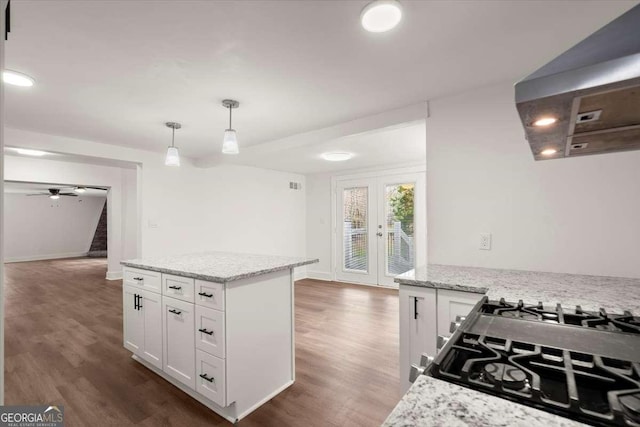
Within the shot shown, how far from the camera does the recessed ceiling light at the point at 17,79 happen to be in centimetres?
195

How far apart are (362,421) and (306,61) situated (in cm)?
224

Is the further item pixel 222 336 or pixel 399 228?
pixel 399 228

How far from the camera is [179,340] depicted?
2139 millimetres

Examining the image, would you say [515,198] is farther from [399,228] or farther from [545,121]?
[399,228]

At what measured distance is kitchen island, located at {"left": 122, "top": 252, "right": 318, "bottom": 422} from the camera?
1.88 meters

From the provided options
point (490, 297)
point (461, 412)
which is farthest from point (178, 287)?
point (461, 412)

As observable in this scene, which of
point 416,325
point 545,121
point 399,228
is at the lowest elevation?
point 416,325

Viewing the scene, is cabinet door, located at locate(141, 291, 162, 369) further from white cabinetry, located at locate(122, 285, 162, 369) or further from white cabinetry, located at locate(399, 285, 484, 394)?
white cabinetry, located at locate(399, 285, 484, 394)

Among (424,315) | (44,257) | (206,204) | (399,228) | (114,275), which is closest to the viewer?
(424,315)

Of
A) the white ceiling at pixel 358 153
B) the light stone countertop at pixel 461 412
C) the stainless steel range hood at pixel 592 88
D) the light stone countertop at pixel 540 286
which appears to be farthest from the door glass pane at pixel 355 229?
the light stone countertop at pixel 461 412

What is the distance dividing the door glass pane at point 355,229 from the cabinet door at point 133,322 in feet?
13.0

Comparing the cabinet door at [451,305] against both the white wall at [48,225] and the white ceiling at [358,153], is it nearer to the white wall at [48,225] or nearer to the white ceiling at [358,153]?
the white ceiling at [358,153]

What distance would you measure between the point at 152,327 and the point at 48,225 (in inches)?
409

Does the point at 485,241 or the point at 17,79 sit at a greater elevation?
the point at 17,79
